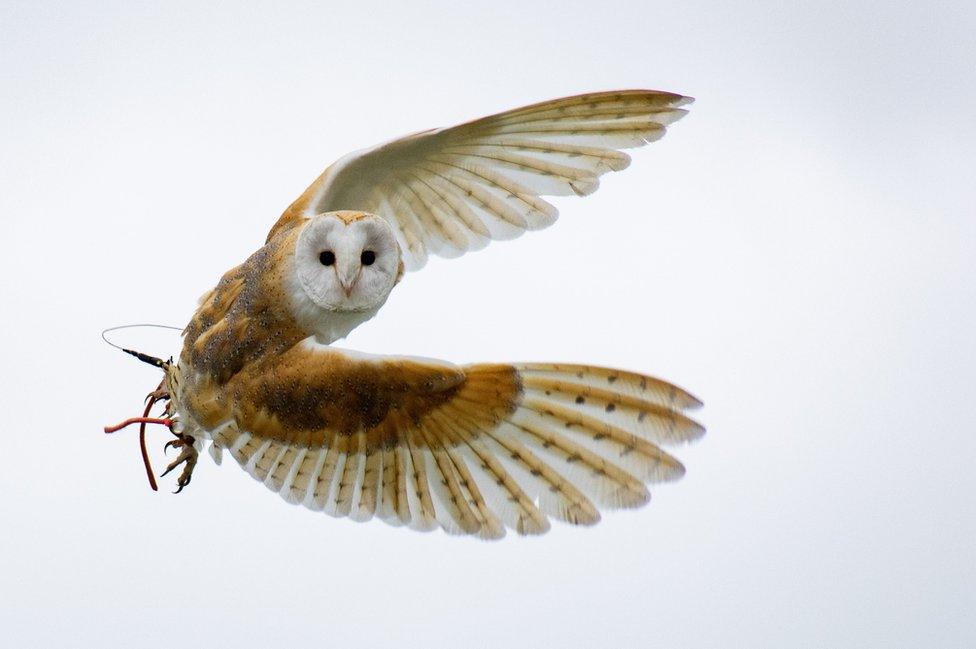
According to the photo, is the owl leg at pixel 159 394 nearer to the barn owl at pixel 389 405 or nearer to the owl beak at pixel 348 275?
the barn owl at pixel 389 405

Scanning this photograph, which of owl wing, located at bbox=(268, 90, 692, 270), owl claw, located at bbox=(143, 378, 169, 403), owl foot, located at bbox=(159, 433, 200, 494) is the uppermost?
owl wing, located at bbox=(268, 90, 692, 270)

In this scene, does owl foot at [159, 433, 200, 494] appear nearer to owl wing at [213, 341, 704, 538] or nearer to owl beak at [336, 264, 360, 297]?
owl wing at [213, 341, 704, 538]

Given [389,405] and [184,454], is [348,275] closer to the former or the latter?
[389,405]

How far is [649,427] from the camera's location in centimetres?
414

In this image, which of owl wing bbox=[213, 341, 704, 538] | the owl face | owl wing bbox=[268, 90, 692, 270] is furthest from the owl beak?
owl wing bbox=[268, 90, 692, 270]

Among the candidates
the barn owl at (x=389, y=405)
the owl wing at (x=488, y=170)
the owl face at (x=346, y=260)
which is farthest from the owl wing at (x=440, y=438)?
the owl wing at (x=488, y=170)

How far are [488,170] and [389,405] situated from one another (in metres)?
1.06

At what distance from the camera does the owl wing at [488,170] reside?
15.3 feet

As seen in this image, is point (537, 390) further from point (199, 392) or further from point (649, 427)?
point (199, 392)

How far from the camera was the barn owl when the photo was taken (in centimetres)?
428

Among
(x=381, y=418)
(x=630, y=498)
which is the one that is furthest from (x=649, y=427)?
(x=381, y=418)

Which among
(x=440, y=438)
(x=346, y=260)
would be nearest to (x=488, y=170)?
(x=346, y=260)

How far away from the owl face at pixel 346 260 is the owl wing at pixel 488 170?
0.36m

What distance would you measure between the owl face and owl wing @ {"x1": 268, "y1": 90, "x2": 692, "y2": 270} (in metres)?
0.36
